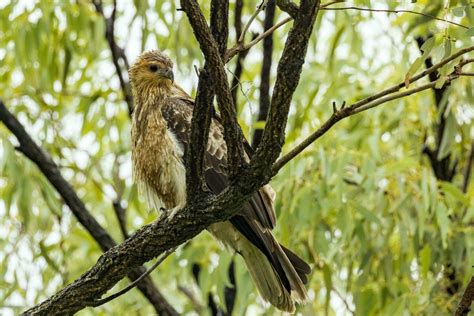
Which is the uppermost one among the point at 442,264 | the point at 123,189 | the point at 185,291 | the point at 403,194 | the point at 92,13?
the point at 92,13

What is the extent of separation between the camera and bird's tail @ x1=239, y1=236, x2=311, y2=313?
4.27m

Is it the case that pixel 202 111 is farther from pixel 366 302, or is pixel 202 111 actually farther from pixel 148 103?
pixel 366 302

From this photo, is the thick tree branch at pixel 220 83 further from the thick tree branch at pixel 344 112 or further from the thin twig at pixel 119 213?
the thin twig at pixel 119 213

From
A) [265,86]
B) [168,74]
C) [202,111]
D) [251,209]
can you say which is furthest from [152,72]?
[202,111]

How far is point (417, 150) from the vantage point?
5.88 metres

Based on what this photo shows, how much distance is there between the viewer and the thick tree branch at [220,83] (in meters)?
2.88

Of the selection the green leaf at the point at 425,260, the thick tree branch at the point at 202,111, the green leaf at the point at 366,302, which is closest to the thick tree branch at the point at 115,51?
the green leaf at the point at 366,302

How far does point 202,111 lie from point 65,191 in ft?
8.59

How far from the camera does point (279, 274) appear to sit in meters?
4.34

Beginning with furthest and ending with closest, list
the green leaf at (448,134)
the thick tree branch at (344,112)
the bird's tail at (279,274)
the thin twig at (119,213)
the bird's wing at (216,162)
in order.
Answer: the thin twig at (119,213) < the green leaf at (448,134) < the bird's tail at (279,274) < the bird's wing at (216,162) < the thick tree branch at (344,112)

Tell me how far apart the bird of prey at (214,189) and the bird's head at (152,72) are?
0.65 ft

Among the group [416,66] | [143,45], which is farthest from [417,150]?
[416,66]

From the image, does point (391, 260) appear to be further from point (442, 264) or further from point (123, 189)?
point (123, 189)

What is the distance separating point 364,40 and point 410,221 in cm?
213
